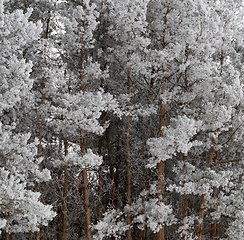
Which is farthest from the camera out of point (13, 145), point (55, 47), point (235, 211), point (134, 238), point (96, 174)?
point (134, 238)

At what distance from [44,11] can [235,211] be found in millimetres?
8339

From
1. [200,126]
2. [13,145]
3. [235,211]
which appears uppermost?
[200,126]

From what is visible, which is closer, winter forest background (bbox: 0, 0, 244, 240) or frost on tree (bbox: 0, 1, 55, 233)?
frost on tree (bbox: 0, 1, 55, 233)

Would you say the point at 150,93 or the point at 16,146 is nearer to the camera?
the point at 16,146

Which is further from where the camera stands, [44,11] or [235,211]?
[44,11]

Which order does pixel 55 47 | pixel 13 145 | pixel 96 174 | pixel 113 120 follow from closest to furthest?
pixel 13 145
pixel 55 47
pixel 96 174
pixel 113 120

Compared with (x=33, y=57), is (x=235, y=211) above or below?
below

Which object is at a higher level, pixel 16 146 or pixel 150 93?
pixel 150 93

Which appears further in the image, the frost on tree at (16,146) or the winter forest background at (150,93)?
the winter forest background at (150,93)

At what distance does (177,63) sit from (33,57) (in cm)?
443

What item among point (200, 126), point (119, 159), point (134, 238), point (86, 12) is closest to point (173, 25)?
point (86, 12)

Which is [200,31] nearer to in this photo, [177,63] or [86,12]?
[177,63]

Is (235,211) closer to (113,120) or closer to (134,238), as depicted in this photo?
(113,120)

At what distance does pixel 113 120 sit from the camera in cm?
1477
